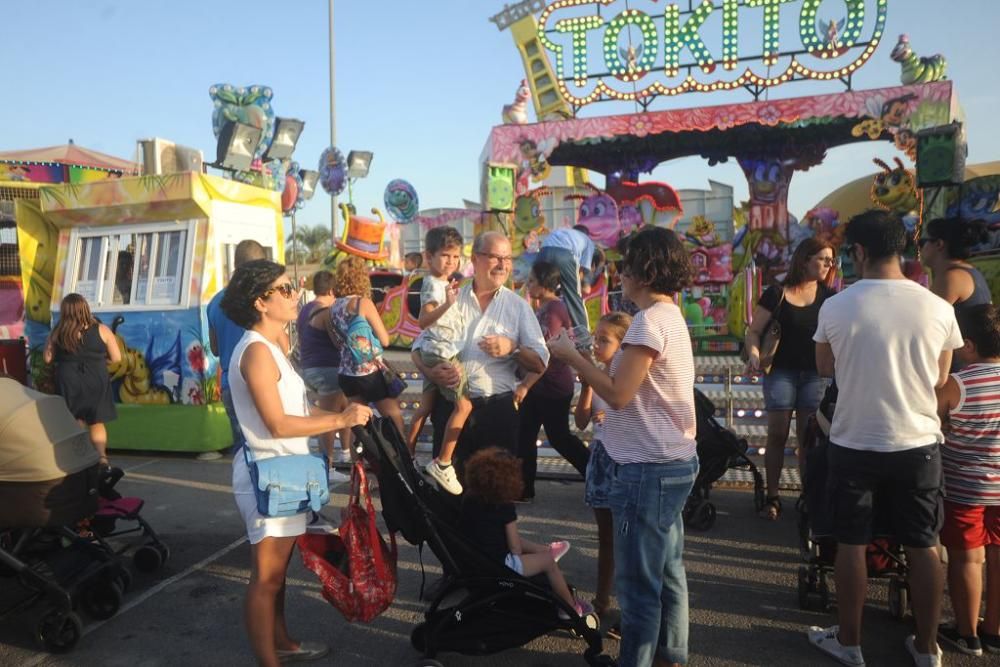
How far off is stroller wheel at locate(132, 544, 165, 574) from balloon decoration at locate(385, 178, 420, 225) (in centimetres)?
1841

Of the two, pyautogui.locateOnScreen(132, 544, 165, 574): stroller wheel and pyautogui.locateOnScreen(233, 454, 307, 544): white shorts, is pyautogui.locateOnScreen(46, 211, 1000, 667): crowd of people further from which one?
pyautogui.locateOnScreen(132, 544, 165, 574): stroller wheel

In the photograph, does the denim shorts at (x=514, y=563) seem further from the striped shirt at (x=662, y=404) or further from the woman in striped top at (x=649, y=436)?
the striped shirt at (x=662, y=404)

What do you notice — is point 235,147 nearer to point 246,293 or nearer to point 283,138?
point 283,138

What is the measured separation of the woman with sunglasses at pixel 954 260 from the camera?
3.90 meters

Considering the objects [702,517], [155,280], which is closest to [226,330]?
[155,280]

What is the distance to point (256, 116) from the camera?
14.0m

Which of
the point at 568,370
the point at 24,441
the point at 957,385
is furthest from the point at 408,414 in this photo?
the point at 957,385

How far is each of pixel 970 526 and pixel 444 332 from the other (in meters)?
2.72

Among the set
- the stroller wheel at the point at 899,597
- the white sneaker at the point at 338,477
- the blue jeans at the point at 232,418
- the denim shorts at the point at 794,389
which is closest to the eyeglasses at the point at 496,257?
the blue jeans at the point at 232,418

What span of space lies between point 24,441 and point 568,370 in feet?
10.4

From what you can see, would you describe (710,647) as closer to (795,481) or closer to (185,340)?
(795,481)

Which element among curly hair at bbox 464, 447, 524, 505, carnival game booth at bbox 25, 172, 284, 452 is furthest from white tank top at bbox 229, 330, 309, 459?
carnival game booth at bbox 25, 172, 284, 452

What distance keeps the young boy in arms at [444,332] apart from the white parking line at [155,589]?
1668mm

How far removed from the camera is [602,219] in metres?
17.8
